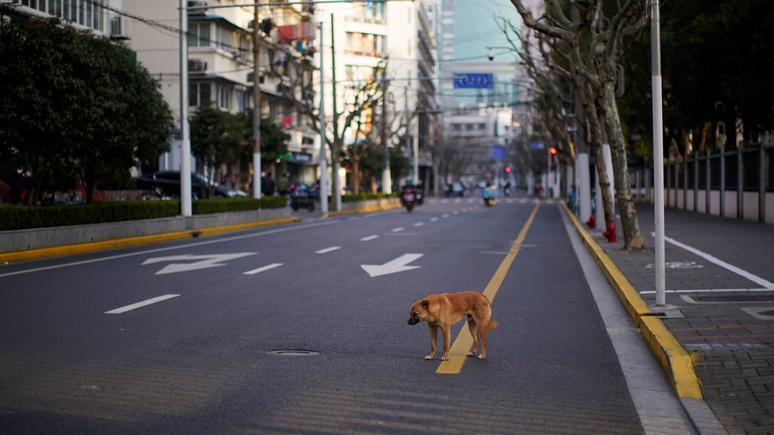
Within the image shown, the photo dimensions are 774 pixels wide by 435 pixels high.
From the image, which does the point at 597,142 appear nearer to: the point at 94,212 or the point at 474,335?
the point at 94,212

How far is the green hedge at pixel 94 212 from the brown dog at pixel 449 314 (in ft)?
44.5

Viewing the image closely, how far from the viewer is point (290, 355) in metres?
8.25

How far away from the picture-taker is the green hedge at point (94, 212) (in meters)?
19.5

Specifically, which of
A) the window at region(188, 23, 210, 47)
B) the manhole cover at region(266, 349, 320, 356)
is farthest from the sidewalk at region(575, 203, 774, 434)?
the window at region(188, 23, 210, 47)

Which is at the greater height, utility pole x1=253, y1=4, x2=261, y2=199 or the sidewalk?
utility pole x1=253, y1=4, x2=261, y2=199

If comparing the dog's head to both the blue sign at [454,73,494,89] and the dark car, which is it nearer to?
the dark car

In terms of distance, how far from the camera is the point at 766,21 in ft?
101

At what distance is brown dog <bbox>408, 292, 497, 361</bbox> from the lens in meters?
7.54

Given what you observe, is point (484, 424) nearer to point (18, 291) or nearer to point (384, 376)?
point (384, 376)

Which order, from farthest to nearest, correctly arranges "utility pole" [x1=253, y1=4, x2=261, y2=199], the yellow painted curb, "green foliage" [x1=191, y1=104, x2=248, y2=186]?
"utility pole" [x1=253, y1=4, x2=261, y2=199] → "green foliage" [x1=191, y1=104, x2=248, y2=186] → the yellow painted curb

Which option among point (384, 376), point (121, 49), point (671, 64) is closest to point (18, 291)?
point (384, 376)

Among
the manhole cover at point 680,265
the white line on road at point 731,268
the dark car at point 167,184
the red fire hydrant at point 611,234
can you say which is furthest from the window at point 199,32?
the manhole cover at point 680,265

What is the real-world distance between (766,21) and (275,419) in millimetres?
28717

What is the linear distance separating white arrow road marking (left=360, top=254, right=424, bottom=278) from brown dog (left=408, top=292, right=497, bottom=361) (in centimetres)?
698
